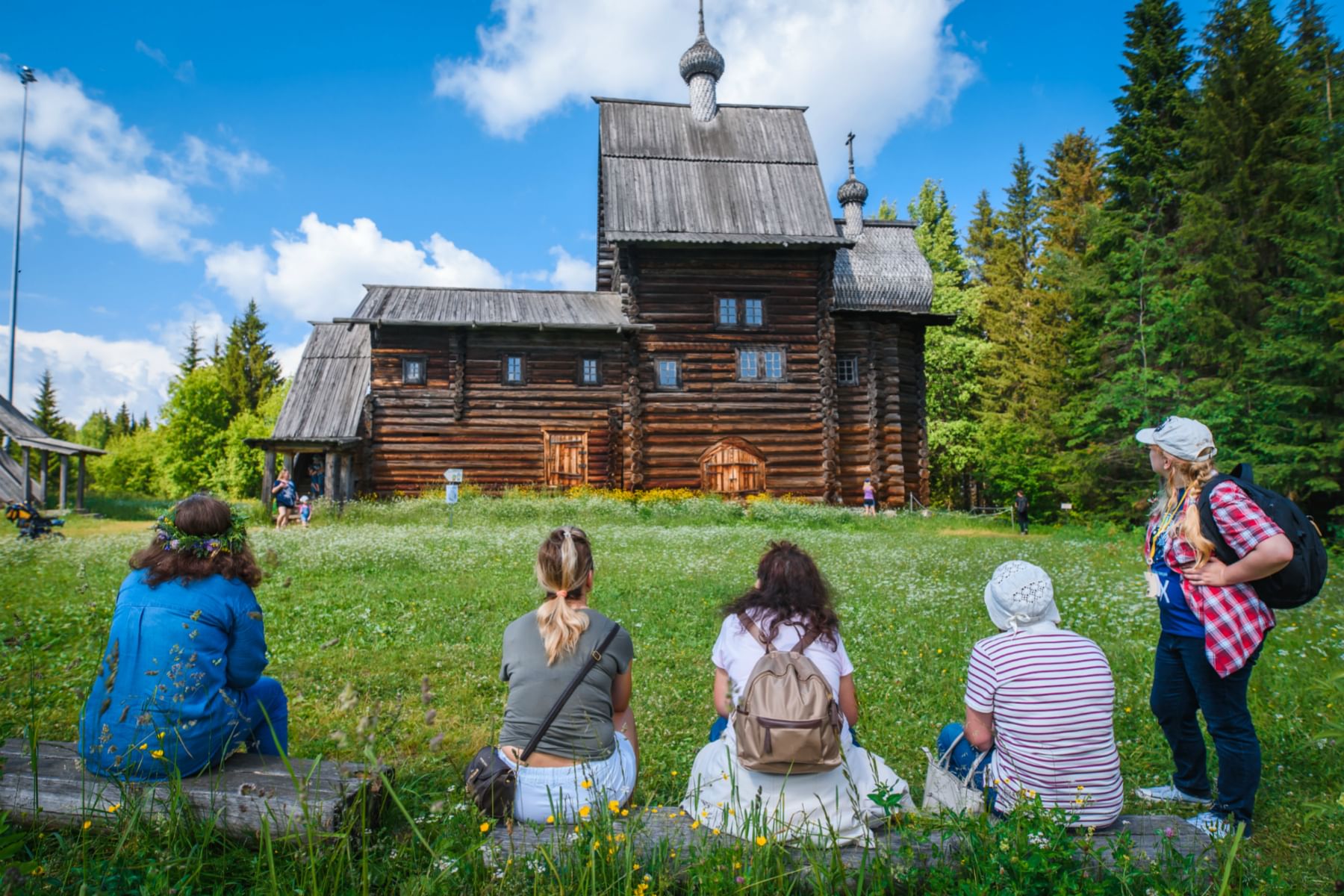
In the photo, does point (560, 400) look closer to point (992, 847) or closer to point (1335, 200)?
point (1335, 200)

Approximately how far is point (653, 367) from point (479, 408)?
535 centimetres

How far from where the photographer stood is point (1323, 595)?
390 inches

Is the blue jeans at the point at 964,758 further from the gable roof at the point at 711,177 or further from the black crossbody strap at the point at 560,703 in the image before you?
the gable roof at the point at 711,177

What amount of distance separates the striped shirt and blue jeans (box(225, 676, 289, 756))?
10.7 feet

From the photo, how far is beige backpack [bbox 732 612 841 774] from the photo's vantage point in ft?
9.10

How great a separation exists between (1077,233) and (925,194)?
890 cm

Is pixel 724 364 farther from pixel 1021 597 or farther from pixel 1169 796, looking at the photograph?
pixel 1021 597

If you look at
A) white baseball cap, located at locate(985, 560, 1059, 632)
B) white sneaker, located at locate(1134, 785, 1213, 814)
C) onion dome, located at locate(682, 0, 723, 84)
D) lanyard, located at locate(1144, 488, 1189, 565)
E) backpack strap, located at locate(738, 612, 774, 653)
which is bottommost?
white sneaker, located at locate(1134, 785, 1213, 814)

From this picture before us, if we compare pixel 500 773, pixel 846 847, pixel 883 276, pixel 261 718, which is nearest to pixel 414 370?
pixel 883 276

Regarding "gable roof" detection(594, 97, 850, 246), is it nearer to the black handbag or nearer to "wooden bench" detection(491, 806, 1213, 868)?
the black handbag

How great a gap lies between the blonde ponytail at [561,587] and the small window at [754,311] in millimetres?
20286

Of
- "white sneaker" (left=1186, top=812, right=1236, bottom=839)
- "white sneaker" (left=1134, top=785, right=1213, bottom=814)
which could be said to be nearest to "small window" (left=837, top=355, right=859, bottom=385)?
"white sneaker" (left=1134, top=785, right=1213, bottom=814)

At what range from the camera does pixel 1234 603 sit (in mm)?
3576

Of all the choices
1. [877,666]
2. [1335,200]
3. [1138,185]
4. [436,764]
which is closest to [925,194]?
[1138,185]
